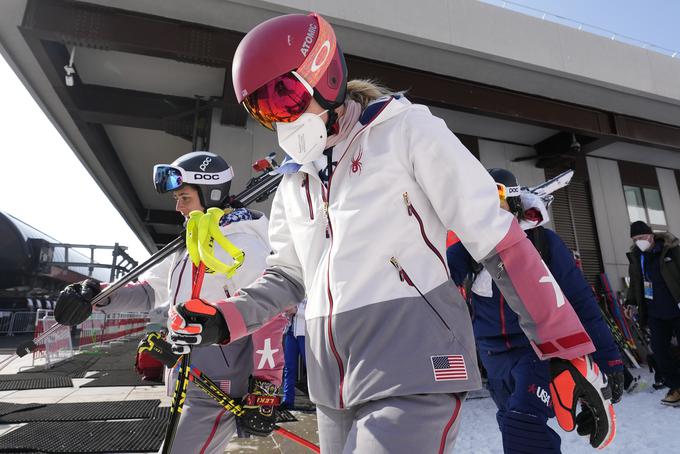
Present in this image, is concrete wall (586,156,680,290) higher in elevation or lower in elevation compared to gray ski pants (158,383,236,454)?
higher

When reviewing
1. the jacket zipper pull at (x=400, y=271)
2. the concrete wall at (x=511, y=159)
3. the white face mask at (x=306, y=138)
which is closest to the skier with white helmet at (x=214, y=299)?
the white face mask at (x=306, y=138)

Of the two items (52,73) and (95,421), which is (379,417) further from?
(52,73)

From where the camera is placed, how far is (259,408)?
6.95ft

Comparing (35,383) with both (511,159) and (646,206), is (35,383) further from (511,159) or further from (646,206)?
(646,206)

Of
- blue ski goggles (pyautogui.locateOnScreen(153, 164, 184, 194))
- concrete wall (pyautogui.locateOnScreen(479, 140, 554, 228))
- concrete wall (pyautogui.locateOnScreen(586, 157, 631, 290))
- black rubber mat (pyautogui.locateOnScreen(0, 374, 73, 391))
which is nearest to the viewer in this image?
blue ski goggles (pyautogui.locateOnScreen(153, 164, 184, 194))

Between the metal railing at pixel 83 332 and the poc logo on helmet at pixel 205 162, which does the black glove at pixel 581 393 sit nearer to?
the poc logo on helmet at pixel 205 162

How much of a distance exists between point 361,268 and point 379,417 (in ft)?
1.24

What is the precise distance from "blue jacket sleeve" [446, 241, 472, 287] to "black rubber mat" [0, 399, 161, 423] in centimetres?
381

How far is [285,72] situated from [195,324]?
836 mm

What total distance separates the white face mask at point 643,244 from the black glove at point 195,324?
6.36m

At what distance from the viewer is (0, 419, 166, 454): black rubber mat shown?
11.3 ft

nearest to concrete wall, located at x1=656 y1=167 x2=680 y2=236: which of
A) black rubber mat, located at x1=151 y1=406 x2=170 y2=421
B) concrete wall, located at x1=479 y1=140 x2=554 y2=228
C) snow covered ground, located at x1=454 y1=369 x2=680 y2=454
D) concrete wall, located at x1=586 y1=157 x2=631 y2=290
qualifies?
concrete wall, located at x1=586 y1=157 x2=631 y2=290

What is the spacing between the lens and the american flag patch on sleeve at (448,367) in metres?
1.06

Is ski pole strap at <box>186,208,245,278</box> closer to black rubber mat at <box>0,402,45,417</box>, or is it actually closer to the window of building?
black rubber mat at <box>0,402,45,417</box>
